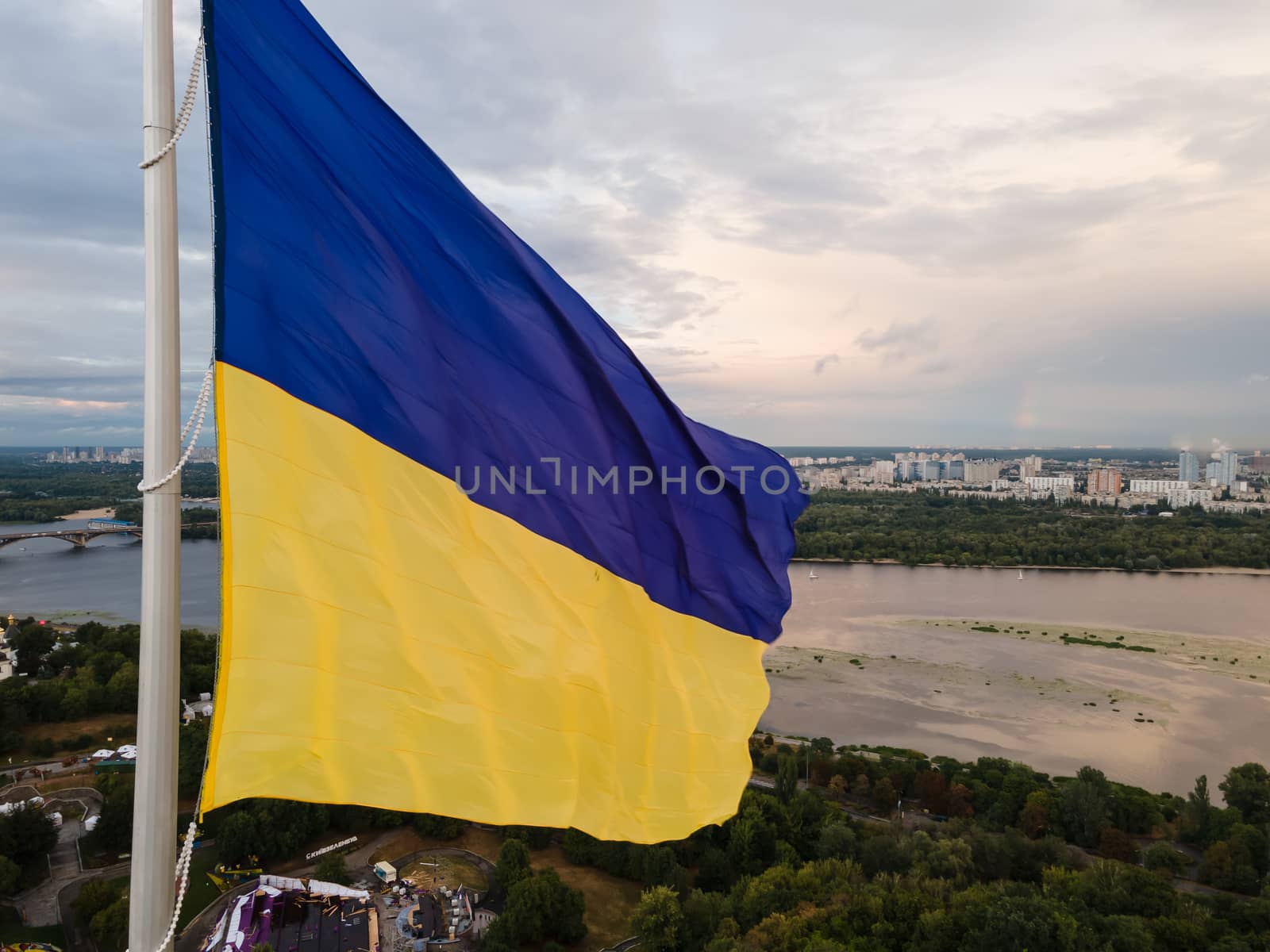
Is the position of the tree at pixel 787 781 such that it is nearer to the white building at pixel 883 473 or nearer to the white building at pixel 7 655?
the white building at pixel 7 655

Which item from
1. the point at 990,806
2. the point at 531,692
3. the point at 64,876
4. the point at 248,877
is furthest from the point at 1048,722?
the point at 531,692

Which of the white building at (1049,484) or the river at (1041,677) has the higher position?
the white building at (1049,484)

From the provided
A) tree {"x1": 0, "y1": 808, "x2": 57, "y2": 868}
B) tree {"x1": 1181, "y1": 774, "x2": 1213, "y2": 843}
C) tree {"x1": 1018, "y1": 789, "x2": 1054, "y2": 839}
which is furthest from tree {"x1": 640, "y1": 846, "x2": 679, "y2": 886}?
tree {"x1": 0, "y1": 808, "x2": 57, "y2": 868}

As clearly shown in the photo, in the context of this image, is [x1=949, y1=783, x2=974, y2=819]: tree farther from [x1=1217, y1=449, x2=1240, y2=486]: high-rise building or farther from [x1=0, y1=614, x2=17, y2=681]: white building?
[x1=1217, y1=449, x2=1240, y2=486]: high-rise building

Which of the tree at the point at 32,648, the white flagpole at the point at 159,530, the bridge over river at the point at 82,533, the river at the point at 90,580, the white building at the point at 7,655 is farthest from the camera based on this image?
the bridge over river at the point at 82,533

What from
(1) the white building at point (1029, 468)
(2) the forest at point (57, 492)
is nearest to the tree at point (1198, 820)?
(2) the forest at point (57, 492)

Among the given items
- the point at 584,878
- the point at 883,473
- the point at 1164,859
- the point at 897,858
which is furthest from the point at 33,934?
the point at 883,473
